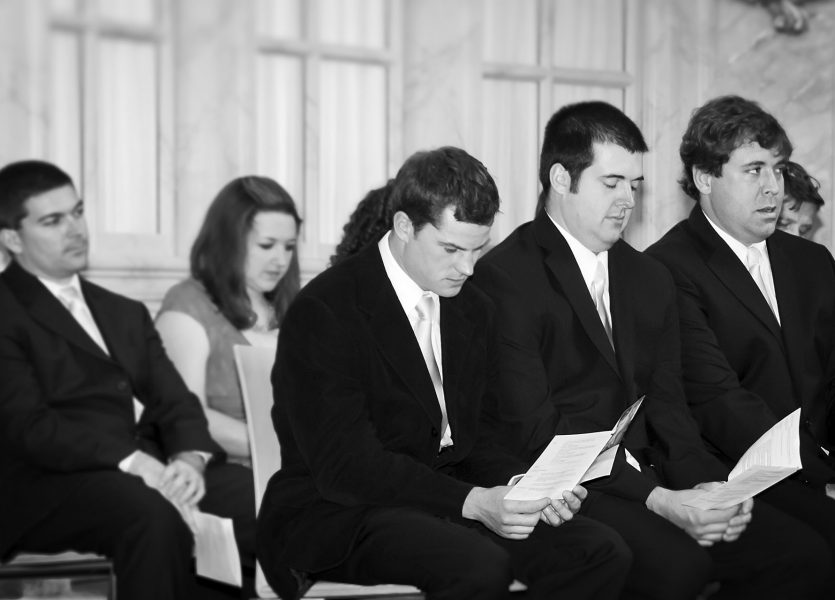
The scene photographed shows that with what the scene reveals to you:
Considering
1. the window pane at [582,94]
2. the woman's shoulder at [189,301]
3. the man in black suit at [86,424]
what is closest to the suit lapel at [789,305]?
the man in black suit at [86,424]

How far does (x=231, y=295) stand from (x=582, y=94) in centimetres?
259

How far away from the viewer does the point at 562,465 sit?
2.73 meters

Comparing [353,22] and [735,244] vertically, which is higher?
[353,22]

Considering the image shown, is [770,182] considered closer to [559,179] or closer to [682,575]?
[559,179]

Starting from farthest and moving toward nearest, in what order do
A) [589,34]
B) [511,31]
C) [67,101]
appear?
[589,34]
[511,31]
[67,101]

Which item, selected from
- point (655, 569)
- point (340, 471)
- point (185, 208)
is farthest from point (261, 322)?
point (655, 569)

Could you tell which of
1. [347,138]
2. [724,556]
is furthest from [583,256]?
[347,138]

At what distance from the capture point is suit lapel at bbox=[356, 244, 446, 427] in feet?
9.60

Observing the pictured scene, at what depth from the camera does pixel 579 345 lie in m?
3.31

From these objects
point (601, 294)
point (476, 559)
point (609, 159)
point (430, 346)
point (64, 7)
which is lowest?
point (476, 559)

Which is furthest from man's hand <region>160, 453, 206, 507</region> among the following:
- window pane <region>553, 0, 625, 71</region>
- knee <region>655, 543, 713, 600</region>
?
window pane <region>553, 0, 625, 71</region>

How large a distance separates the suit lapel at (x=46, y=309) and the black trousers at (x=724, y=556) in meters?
1.59

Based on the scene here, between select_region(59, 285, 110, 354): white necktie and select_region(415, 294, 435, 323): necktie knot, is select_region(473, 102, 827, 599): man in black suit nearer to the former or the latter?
select_region(415, 294, 435, 323): necktie knot

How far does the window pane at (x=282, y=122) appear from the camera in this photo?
205 inches
